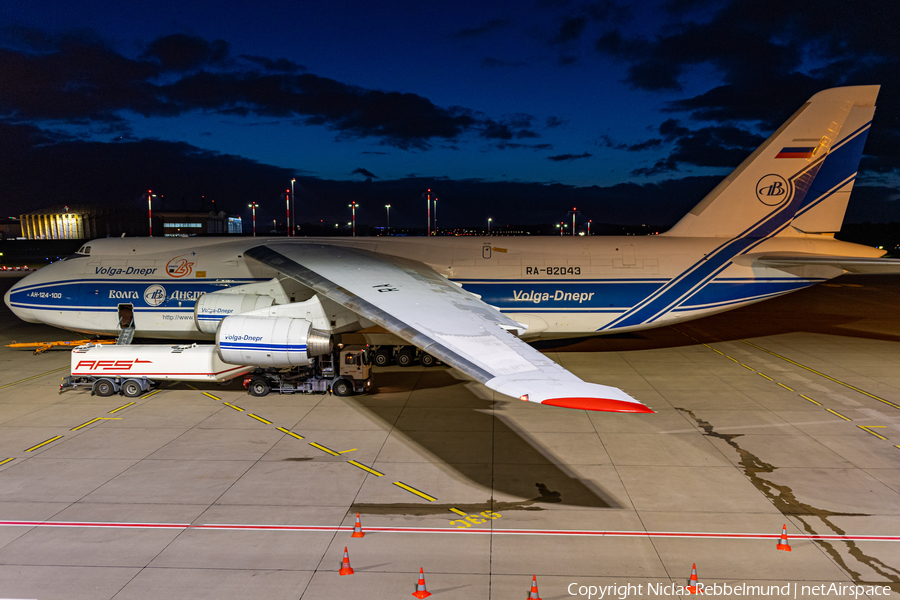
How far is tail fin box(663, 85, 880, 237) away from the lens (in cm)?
1709


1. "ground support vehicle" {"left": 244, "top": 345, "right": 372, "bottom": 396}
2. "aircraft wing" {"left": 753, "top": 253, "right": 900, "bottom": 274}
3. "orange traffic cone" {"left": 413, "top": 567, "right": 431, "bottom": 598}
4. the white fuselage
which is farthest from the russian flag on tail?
"orange traffic cone" {"left": 413, "top": 567, "right": 431, "bottom": 598}

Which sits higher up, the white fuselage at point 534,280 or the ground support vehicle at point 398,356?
the white fuselage at point 534,280

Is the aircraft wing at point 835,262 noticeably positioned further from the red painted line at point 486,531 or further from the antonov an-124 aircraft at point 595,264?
the red painted line at point 486,531

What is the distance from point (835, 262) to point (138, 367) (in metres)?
19.8

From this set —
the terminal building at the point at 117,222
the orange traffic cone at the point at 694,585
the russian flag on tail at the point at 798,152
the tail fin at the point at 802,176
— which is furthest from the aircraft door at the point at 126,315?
the terminal building at the point at 117,222

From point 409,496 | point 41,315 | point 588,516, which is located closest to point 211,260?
point 41,315

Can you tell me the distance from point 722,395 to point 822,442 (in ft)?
11.5

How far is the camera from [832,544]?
7.65 m

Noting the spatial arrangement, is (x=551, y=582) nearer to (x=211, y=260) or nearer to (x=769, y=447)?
(x=769, y=447)

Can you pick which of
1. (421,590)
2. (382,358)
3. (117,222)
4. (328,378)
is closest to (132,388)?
(328,378)

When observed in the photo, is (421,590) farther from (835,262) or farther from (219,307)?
(835,262)

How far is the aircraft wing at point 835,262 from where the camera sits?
15750mm

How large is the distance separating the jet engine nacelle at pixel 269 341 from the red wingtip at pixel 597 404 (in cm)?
903

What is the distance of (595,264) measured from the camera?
60.1ft
